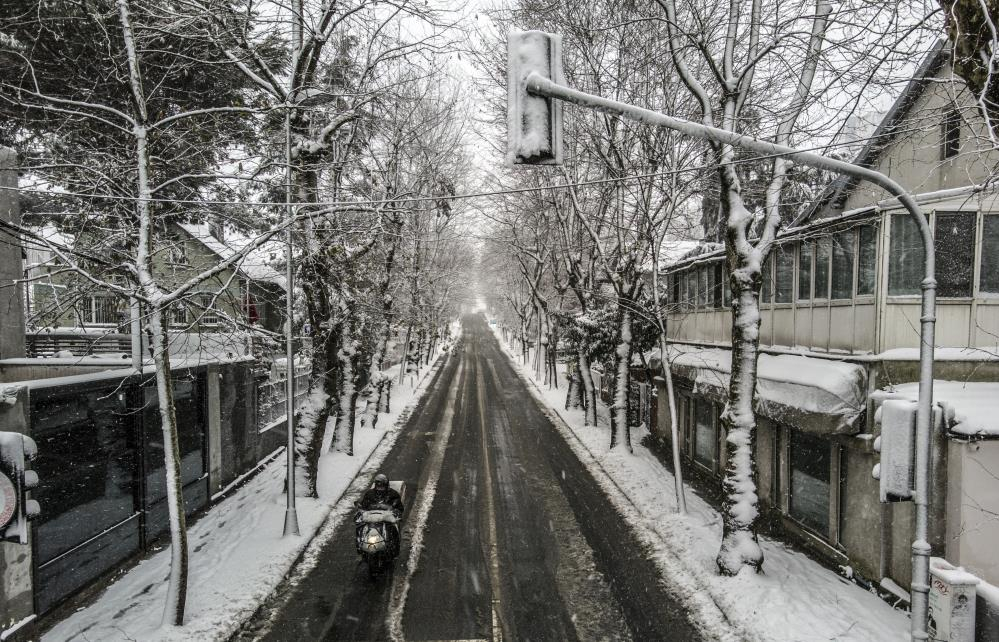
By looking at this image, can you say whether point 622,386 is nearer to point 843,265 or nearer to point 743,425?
point 843,265

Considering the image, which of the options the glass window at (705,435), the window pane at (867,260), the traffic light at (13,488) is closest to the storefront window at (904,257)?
the window pane at (867,260)

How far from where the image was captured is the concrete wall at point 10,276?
929cm

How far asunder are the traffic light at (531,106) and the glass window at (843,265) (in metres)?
8.39

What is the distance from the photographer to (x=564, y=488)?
1473 cm

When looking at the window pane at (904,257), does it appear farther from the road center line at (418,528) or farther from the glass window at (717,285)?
the road center line at (418,528)

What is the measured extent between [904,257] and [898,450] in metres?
5.29

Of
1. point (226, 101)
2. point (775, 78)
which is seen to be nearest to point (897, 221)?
point (775, 78)

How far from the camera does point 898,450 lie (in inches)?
201

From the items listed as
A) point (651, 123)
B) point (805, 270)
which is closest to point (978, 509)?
point (805, 270)

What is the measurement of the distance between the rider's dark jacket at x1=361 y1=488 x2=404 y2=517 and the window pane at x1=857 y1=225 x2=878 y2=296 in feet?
30.4

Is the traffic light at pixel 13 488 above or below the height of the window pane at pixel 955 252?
below

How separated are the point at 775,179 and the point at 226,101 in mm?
11022

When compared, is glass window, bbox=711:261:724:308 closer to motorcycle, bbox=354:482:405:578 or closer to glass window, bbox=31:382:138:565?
motorcycle, bbox=354:482:405:578

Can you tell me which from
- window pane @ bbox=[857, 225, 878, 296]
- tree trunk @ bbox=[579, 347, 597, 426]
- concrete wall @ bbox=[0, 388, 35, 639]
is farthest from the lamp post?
tree trunk @ bbox=[579, 347, 597, 426]
